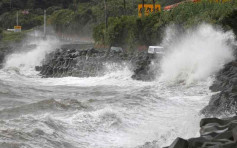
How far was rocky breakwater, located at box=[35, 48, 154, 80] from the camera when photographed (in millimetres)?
28719

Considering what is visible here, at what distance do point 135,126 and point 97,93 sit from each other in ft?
28.7

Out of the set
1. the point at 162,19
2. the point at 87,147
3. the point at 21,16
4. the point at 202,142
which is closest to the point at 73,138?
the point at 87,147

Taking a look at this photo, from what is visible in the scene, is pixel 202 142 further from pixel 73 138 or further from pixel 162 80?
pixel 162 80

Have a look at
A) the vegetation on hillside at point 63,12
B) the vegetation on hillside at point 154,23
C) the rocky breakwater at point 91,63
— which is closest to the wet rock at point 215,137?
the rocky breakwater at point 91,63

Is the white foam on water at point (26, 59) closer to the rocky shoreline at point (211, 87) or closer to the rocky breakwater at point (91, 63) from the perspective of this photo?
the rocky shoreline at point (211, 87)

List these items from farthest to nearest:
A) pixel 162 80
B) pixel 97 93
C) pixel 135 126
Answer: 1. pixel 162 80
2. pixel 97 93
3. pixel 135 126

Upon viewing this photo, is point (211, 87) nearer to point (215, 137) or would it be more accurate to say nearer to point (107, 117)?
point (107, 117)

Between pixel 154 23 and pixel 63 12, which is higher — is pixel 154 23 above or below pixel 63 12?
below

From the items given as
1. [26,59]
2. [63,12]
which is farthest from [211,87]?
[63,12]

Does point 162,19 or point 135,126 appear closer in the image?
point 135,126

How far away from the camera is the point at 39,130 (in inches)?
478

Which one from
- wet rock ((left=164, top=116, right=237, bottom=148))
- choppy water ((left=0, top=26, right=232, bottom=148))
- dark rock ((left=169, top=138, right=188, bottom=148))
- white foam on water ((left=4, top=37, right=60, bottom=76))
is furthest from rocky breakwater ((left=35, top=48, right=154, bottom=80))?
dark rock ((left=169, top=138, right=188, bottom=148))

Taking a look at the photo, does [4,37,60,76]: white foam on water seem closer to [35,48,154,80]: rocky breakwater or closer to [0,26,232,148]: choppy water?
[35,48,154,80]: rocky breakwater

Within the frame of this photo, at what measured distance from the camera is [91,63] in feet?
116
